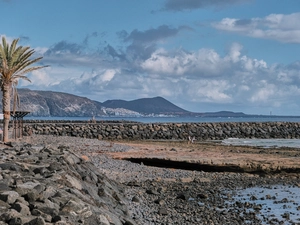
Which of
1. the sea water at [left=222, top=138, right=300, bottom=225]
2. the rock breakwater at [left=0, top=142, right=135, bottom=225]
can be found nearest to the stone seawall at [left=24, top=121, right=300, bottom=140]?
the sea water at [left=222, top=138, right=300, bottom=225]

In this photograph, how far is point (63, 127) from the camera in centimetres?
5703

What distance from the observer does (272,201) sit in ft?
62.0

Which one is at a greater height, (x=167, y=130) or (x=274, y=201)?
(x=167, y=130)

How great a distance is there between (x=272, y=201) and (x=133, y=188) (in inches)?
189

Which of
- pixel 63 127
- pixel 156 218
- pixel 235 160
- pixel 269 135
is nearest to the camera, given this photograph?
pixel 156 218

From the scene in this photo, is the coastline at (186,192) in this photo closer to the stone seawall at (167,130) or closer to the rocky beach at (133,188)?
the rocky beach at (133,188)

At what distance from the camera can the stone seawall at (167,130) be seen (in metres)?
55.8

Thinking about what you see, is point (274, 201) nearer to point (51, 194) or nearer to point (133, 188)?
point (133, 188)

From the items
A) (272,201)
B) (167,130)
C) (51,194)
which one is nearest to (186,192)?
(272,201)

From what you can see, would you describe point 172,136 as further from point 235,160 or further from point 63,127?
point 235,160

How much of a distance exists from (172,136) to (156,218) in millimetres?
44760

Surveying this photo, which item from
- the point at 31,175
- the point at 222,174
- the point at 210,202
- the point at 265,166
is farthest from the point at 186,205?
the point at 265,166

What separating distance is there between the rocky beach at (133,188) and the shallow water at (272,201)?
0.11ft

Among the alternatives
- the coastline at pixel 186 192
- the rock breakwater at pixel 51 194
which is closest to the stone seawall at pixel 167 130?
the coastline at pixel 186 192
